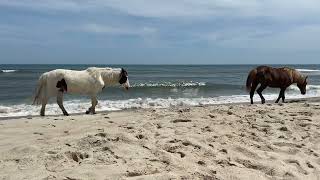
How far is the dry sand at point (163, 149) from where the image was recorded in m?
5.35

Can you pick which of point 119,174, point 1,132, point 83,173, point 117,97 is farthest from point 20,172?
point 117,97

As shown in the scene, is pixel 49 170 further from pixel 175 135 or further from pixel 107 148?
pixel 175 135

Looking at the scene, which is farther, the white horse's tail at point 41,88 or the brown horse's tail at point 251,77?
the brown horse's tail at point 251,77

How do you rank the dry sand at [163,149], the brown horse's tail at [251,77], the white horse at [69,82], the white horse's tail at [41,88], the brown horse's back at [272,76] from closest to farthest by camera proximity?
the dry sand at [163,149] < the white horse at [69,82] < the white horse's tail at [41,88] < the brown horse's tail at [251,77] < the brown horse's back at [272,76]

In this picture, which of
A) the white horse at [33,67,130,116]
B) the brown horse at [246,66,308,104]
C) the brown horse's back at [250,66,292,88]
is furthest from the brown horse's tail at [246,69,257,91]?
the white horse at [33,67,130,116]

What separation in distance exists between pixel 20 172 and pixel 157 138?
2137mm

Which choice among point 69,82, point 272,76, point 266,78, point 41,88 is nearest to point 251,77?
point 266,78

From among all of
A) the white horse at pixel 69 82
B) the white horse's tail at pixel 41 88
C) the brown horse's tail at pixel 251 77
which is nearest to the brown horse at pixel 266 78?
the brown horse's tail at pixel 251 77

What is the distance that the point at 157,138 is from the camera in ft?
21.9

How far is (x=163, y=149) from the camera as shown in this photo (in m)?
6.14

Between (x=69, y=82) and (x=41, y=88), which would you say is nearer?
(x=69, y=82)

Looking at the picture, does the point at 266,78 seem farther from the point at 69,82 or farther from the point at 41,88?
the point at 41,88

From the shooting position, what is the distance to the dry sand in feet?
17.5

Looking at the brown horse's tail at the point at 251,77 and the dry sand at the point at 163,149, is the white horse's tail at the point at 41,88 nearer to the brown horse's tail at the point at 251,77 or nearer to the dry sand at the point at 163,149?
the dry sand at the point at 163,149
